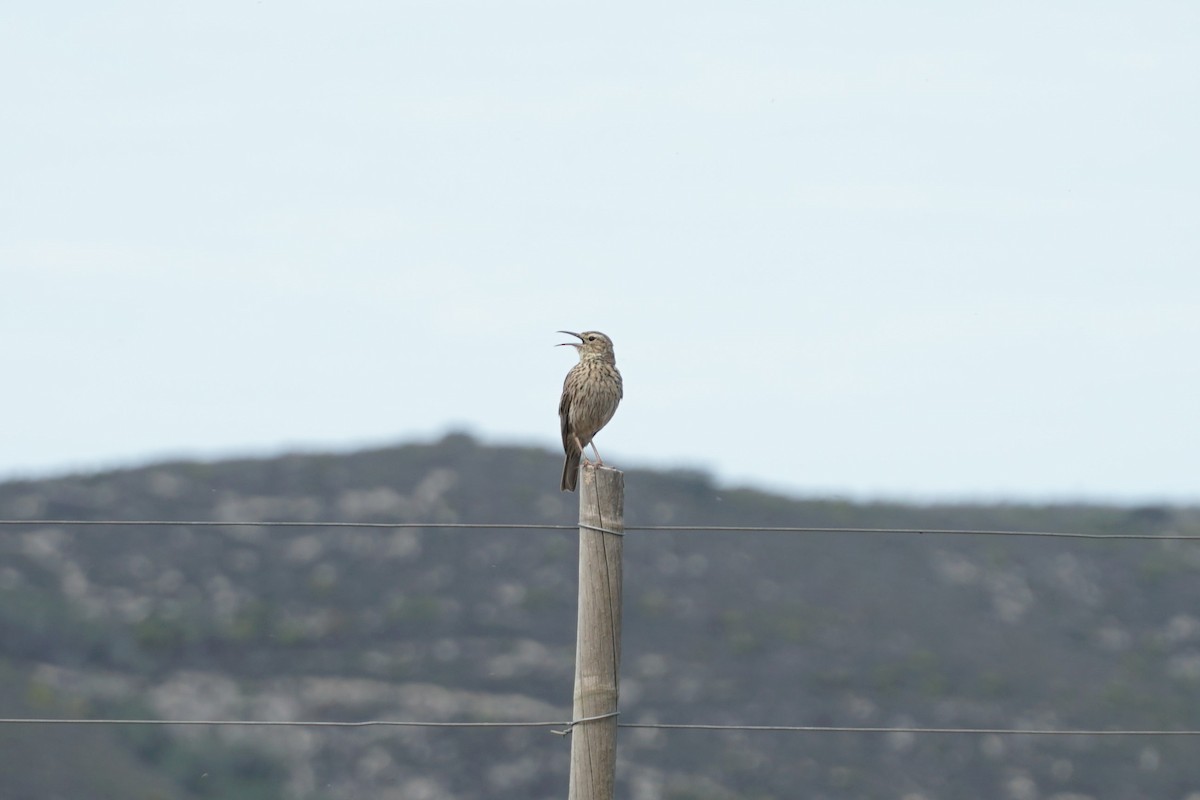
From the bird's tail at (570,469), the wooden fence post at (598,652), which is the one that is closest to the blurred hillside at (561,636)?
the bird's tail at (570,469)

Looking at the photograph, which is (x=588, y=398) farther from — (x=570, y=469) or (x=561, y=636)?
(x=561, y=636)

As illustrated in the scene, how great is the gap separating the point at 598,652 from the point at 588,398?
4.11m

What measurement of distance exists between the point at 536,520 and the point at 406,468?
635 centimetres

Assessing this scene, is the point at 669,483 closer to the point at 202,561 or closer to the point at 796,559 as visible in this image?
the point at 796,559

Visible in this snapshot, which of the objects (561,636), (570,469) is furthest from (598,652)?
(561,636)

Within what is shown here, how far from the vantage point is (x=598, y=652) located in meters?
5.66

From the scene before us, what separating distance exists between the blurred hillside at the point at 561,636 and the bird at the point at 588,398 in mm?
18461

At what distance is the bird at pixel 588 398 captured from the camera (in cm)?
967

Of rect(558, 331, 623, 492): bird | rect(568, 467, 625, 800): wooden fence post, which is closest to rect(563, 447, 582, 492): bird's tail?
rect(558, 331, 623, 492): bird

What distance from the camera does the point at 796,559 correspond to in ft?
135

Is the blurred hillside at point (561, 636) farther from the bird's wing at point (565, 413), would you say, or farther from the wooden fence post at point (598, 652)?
the wooden fence post at point (598, 652)

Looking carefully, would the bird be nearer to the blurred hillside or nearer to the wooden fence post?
the wooden fence post

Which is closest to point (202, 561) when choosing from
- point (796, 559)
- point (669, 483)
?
point (669, 483)

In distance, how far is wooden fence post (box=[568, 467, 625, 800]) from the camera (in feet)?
18.5
